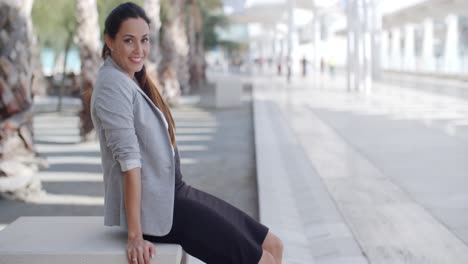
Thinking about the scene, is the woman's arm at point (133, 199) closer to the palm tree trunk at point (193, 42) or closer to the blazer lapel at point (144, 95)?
the blazer lapel at point (144, 95)

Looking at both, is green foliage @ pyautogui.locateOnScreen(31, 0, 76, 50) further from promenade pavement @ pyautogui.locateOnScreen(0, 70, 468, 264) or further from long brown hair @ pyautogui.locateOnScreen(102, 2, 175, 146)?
long brown hair @ pyautogui.locateOnScreen(102, 2, 175, 146)

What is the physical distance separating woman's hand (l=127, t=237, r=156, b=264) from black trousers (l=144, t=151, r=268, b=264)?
178mm

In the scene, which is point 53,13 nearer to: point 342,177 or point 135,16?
point 342,177

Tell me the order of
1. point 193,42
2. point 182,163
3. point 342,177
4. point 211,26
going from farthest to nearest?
1. point 211,26
2. point 193,42
3. point 182,163
4. point 342,177

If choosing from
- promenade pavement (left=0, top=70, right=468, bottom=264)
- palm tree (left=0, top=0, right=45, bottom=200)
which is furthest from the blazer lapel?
palm tree (left=0, top=0, right=45, bottom=200)

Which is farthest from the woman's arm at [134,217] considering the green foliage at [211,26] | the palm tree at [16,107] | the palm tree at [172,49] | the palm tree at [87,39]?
the green foliage at [211,26]

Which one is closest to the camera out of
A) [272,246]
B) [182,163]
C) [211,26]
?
[272,246]

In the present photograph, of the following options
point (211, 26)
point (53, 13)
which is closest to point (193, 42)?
point (53, 13)

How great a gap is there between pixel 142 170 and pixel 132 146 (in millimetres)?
139

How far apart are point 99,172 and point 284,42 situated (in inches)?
3388

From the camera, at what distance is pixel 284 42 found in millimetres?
94062

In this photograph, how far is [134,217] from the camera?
9.62 feet

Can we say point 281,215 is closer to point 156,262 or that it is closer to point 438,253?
point 438,253

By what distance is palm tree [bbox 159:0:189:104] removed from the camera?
807 inches
